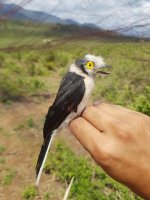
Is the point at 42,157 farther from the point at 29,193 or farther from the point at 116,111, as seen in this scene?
the point at 29,193

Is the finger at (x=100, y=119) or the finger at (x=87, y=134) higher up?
the finger at (x=100, y=119)

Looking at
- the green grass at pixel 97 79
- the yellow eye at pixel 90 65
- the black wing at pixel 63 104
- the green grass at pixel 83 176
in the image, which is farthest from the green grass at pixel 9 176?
the yellow eye at pixel 90 65

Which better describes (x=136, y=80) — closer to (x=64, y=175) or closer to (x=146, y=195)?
(x=64, y=175)

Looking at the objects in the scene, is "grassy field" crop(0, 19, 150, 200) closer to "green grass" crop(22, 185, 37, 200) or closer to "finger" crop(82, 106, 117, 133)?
"green grass" crop(22, 185, 37, 200)

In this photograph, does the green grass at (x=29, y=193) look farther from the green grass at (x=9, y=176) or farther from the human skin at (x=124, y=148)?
the human skin at (x=124, y=148)

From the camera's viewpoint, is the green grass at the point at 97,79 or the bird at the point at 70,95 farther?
the green grass at the point at 97,79

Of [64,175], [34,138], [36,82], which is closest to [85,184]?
[64,175]

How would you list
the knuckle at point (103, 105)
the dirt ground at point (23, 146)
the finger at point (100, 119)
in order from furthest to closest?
1. the dirt ground at point (23, 146)
2. the knuckle at point (103, 105)
3. the finger at point (100, 119)

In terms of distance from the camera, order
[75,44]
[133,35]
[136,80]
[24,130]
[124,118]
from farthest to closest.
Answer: [136,80], [24,130], [75,44], [133,35], [124,118]
